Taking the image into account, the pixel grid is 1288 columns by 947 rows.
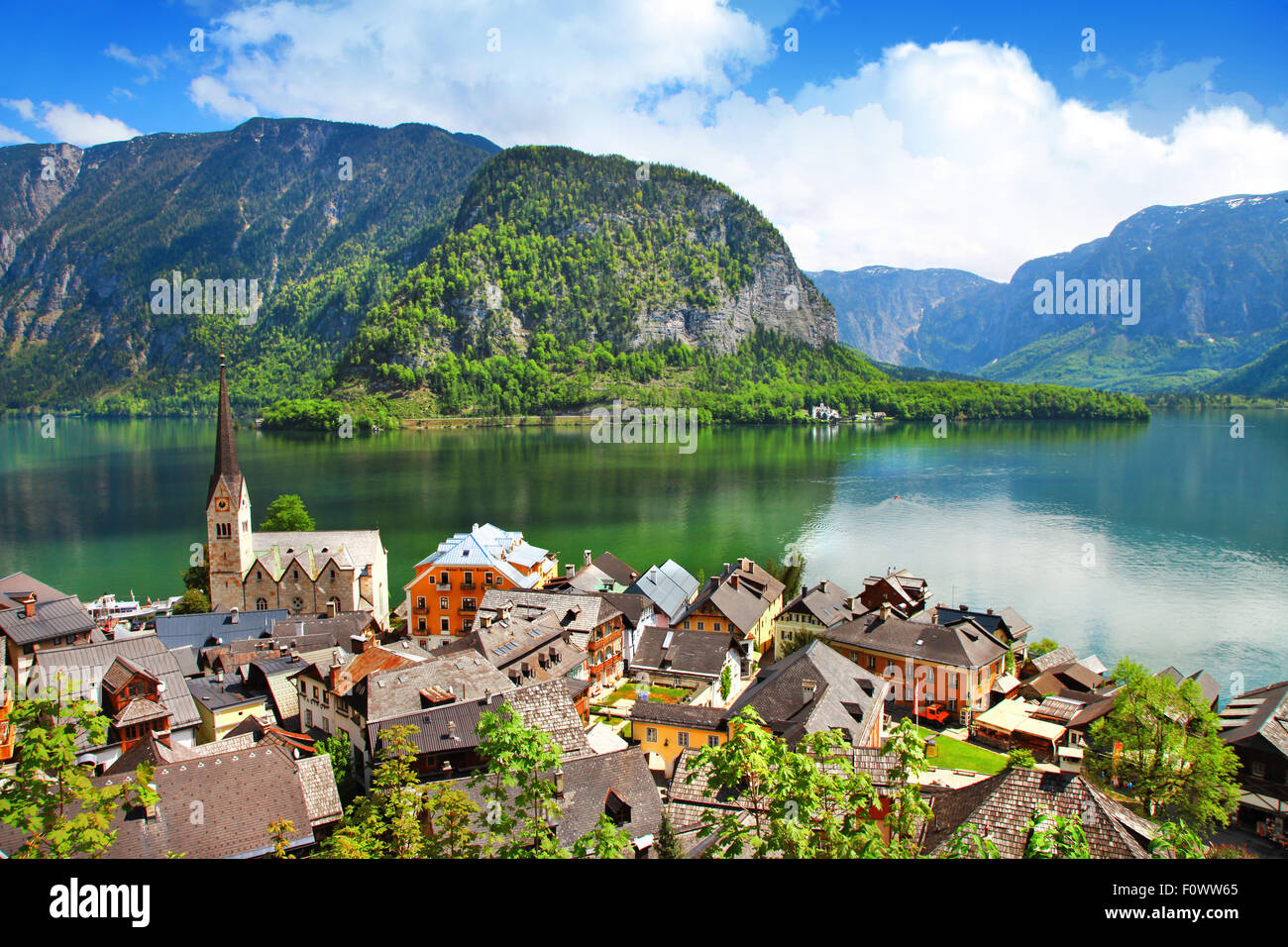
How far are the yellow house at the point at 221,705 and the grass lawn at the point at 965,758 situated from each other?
20.8 meters

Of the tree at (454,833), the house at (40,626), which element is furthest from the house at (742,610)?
the tree at (454,833)

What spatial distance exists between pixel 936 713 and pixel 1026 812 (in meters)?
18.4

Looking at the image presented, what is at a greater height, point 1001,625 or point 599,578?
point 599,578

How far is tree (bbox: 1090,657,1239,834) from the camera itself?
68.2 ft

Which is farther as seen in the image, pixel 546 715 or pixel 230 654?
pixel 230 654

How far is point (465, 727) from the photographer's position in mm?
22922

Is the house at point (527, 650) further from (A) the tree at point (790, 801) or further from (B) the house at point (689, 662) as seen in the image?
(A) the tree at point (790, 801)

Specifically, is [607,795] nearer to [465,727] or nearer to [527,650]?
[465,727]

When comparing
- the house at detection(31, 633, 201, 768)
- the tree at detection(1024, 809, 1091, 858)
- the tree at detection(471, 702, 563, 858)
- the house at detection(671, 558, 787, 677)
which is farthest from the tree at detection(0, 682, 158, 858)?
the house at detection(671, 558, 787, 677)

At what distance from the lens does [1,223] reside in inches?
3265

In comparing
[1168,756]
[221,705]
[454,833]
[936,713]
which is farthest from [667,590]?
[454,833]

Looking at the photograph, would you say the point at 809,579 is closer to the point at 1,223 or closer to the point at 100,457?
the point at 1,223

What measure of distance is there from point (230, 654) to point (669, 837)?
23580 millimetres
